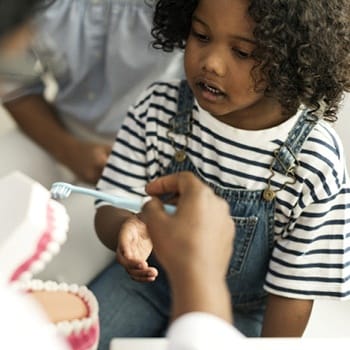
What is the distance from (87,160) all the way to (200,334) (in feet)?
2.05

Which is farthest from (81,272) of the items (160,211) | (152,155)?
(160,211)

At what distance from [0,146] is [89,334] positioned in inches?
21.3

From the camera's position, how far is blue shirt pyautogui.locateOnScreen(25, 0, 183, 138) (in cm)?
103

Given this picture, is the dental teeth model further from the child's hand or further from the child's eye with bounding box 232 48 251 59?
the child's eye with bounding box 232 48 251 59

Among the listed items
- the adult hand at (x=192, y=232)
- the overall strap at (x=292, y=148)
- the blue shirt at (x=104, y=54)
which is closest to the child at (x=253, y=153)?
the overall strap at (x=292, y=148)

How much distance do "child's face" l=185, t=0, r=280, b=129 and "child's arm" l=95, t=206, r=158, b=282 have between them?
0.16m

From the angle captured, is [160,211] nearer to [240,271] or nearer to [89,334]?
[89,334]

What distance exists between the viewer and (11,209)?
52 cm

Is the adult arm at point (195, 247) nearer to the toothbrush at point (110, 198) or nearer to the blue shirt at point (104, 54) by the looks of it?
the toothbrush at point (110, 198)

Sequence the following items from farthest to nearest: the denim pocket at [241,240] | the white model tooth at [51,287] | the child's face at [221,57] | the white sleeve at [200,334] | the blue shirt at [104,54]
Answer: the blue shirt at [104,54] < the denim pocket at [241,240] < the child's face at [221,57] < the white model tooth at [51,287] < the white sleeve at [200,334]

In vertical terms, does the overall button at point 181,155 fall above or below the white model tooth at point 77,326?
above

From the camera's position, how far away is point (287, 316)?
86cm

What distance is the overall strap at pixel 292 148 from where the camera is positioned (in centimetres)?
81

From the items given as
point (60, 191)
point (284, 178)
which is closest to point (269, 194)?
point (284, 178)
